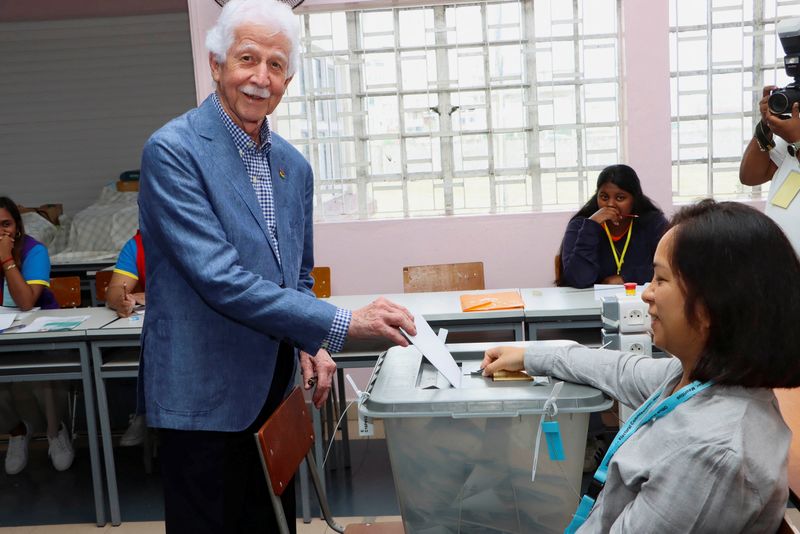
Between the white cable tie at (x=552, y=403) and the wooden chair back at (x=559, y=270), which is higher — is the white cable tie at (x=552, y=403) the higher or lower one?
the higher one

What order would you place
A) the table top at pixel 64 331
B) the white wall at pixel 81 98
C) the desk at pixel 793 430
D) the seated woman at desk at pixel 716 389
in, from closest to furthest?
the seated woman at desk at pixel 716 389, the desk at pixel 793 430, the table top at pixel 64 331, the white wall at pixel 81 98

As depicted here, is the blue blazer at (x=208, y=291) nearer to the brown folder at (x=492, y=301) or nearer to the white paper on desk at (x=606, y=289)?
the brown folder at (x=492, y=301)

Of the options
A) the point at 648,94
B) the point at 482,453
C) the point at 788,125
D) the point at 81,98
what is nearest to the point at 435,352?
the point at 482,453

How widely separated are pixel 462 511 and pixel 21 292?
2.91 m

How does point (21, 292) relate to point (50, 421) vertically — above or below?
above

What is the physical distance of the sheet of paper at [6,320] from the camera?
337cm

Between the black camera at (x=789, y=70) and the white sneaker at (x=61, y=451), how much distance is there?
3419 millimetres

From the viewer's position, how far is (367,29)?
4547 millimetres

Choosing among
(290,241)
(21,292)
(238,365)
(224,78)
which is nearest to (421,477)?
(238,365)

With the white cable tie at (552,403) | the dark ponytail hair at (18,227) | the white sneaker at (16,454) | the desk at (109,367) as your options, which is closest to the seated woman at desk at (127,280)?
the desk at (109,367)

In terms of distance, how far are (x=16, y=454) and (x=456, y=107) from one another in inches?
114

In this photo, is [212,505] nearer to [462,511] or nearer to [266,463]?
[266,463]

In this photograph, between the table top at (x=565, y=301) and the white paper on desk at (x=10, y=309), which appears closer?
the table top at (x=565, y=301)

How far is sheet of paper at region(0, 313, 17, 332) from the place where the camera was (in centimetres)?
337
